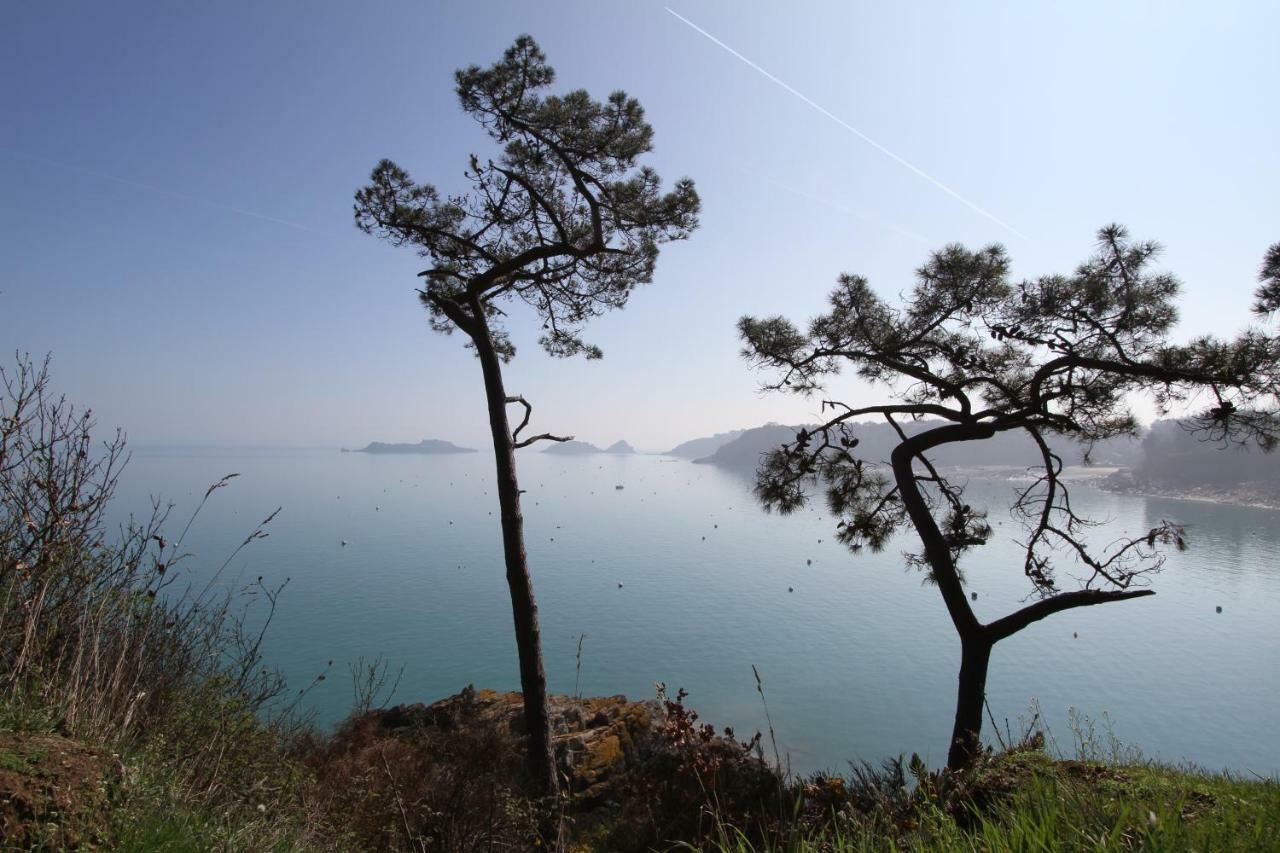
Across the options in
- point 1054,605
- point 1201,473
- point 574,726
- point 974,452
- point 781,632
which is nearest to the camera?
point 1054,605

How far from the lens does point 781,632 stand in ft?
91.0

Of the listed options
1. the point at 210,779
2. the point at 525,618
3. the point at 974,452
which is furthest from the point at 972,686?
the point at 974,452

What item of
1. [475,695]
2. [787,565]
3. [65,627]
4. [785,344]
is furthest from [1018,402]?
[787,565]

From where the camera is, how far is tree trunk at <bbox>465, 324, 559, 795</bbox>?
6.27 m

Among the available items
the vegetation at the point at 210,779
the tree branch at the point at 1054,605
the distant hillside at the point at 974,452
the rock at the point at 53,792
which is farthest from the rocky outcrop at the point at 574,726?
the distant hillside at the point at 974,452

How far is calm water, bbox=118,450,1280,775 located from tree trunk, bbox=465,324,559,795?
6470 millimetres

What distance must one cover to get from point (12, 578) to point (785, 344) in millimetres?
7258

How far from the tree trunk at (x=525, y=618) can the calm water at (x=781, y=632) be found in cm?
647

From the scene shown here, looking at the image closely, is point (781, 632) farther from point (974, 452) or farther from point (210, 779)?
point (974, 452)

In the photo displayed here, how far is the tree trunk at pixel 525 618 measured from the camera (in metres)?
6.27

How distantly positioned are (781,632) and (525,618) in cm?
2427

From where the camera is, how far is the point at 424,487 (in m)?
96.8

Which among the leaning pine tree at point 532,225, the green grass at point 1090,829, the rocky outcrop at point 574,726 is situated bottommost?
the rocky outcrop at point 574,726

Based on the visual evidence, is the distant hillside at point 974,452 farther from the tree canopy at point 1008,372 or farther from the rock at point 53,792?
the rock at point 53,792
